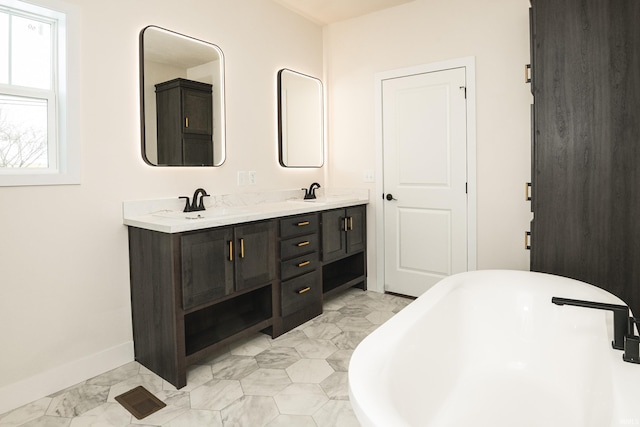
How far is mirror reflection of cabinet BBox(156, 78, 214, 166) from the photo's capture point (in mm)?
2607

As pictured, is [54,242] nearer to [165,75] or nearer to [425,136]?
[165,75]

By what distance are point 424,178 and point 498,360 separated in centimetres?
180

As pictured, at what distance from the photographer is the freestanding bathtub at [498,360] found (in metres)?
1.27

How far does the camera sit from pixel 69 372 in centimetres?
220

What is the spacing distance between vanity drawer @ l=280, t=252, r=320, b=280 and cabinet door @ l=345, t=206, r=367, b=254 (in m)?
0.54

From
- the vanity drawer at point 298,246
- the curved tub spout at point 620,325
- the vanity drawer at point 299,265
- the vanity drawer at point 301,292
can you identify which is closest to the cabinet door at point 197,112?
the vanity drawer at point 298,246

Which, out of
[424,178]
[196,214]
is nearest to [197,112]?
[196,214]

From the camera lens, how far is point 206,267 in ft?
7.47

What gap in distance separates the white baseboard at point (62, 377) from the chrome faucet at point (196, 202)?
916mm

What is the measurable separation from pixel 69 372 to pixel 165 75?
6.11 feet

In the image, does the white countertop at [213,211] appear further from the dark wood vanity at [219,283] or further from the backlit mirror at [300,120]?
the backlit mirror at [300,120]

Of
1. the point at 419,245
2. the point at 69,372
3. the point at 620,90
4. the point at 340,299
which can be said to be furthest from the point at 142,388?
the point at 620,90

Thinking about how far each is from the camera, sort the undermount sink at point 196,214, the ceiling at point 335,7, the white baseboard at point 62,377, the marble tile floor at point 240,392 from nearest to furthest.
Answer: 1. the marble tile floor at point 240,392
2. the white baseboard at point 62,377
3. the undermount sink at point 196,214
4. the ceiling at point 335,7

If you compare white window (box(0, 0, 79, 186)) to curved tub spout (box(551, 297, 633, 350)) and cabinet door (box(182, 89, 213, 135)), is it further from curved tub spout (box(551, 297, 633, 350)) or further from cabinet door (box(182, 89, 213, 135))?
curved tub spout (box(551, 297, 633, 350))
